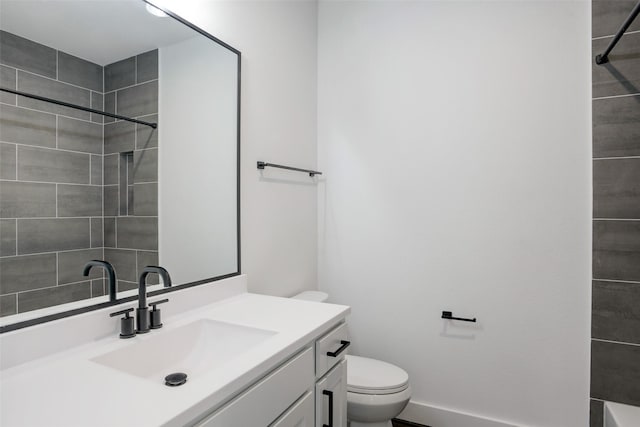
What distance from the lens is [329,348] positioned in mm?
1218

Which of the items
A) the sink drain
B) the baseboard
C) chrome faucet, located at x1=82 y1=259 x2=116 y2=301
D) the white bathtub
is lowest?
the baseboard

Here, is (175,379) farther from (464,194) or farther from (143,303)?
(464,194)

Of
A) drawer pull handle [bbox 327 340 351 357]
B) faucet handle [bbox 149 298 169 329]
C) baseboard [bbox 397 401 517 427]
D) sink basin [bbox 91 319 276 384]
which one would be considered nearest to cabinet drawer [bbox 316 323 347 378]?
drawer pull handle [bbox 327 340 351 357]

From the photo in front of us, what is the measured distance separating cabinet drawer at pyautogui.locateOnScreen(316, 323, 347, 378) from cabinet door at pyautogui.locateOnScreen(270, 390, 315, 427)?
91mm

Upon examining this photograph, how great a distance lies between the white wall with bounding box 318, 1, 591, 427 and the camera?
1662mm

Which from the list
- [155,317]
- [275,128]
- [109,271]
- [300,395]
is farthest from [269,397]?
[275,128]

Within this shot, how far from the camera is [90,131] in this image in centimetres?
103

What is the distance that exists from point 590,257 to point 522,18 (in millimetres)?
1218

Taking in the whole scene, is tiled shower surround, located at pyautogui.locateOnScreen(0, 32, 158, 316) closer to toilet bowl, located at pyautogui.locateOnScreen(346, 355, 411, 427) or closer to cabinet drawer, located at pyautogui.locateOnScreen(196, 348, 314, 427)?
cabinet drawer, located at pyautogui.locateOnScreen(196, 348, 314, 427)

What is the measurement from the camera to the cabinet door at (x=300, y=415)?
959mm

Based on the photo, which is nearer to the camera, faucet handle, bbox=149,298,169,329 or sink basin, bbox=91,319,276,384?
sink basin, bbox=91,319,276,384

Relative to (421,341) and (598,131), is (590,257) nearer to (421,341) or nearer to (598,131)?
(598,131)

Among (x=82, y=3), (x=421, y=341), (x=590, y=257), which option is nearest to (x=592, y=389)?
(x=590, y=257)

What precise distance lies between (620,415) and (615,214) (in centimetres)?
87
